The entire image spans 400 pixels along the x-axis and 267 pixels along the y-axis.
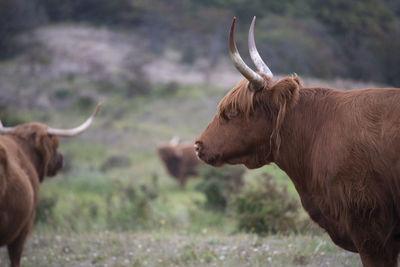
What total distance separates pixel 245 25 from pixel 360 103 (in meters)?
9.11

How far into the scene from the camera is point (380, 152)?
2.77 metres

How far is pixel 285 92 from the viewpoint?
127 inches

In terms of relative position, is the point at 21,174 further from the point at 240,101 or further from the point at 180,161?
the point at 180,161

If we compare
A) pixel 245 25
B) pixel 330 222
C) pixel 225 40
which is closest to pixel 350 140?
pixel 330 222

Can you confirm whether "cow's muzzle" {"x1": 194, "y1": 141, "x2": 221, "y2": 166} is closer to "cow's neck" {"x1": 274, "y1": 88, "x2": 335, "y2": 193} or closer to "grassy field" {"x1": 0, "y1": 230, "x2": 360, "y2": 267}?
"cow's neck" {"x1": 274, "y1": 88, "x2": 335, "y2": 193}

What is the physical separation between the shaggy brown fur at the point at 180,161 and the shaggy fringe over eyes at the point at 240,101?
1427cm

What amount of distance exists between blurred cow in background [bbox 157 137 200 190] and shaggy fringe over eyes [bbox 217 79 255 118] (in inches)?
562

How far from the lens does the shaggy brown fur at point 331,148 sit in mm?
2785

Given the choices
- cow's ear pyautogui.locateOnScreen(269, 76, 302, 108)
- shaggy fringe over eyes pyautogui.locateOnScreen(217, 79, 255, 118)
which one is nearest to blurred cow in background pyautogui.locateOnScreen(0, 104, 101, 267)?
shaggy fringe over eyes pyautogui.locateOnScreen(217, 79, 255, 118)

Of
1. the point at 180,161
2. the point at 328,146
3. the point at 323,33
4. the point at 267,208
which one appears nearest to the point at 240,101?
the point at 328,146

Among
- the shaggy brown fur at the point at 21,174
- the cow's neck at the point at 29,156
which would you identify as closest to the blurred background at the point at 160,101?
the shaggy brown fur at the point at 21,174

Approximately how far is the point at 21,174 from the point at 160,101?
82.4 ft

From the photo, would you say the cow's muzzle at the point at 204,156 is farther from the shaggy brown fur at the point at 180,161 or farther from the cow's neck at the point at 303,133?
the shaggy brown fur at the point at 180,161

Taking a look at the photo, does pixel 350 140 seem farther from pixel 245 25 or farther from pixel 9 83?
pixel 9 83
